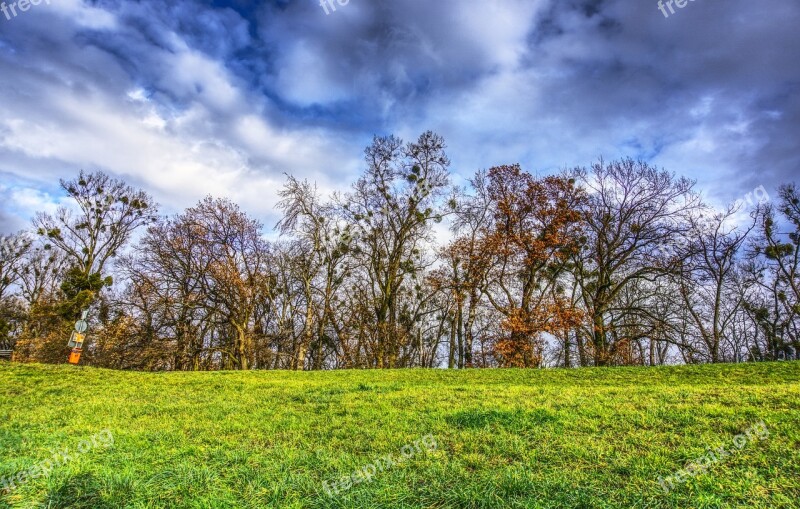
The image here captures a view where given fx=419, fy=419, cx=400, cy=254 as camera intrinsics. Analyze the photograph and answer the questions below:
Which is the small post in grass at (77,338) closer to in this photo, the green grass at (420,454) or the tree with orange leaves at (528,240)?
the green grass at (420,454)

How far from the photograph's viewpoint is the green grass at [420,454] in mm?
4195

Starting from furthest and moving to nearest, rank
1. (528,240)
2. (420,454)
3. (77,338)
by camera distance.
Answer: (528,240), (77,338), (420,454)

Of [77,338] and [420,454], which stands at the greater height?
[77,338]

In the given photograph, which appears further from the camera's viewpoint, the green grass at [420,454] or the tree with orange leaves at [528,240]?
the tree with orange leaves at [528,240]

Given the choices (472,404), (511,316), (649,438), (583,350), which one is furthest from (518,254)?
(649,438)

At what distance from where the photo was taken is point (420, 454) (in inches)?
216

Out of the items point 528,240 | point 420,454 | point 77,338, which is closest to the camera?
point 420,454

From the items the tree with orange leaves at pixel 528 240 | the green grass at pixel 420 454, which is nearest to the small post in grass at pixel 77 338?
the green grass at pixel 420 454

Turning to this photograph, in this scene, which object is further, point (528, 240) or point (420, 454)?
point (528, 240)

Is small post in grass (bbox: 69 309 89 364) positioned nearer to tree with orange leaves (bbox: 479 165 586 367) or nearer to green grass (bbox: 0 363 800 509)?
green grass (bbox: 0 363 800 509)

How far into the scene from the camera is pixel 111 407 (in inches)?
398

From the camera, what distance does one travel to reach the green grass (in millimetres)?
4195

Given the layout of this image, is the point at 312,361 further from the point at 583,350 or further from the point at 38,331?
the point at 583,350

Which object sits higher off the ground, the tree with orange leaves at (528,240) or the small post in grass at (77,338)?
the tree with orange leaves at (528,240)
